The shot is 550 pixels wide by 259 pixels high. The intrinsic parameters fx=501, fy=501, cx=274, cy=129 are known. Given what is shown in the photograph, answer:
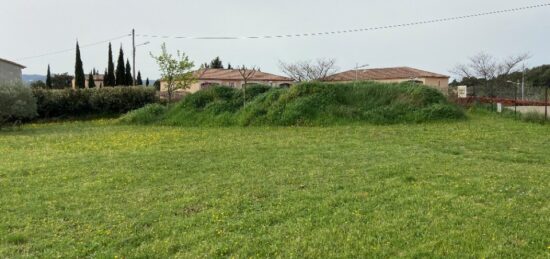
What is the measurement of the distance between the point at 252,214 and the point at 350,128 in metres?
11.4

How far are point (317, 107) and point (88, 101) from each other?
15766 millimetres

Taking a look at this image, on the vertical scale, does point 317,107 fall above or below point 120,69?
below

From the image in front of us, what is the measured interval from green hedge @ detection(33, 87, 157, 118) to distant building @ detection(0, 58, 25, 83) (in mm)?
13939

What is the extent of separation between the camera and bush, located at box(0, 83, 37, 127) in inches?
835

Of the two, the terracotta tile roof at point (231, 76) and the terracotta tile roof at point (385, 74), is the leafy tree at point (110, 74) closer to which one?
the terracotta tile roof at point (231, 76)

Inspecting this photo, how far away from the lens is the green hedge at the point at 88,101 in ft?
94.1

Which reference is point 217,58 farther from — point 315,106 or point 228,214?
point 228,214

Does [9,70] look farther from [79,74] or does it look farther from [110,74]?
[110,74]

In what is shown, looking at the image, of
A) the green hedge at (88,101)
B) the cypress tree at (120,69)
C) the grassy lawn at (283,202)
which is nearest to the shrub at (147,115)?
the green hedge at (88,101)

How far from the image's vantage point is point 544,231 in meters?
4.72

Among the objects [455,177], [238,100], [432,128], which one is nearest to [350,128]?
[432,128]

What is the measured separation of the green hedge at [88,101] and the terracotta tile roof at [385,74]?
95.4 feet

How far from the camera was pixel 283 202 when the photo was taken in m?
6.12

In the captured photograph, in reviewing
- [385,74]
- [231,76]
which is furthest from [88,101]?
[385,74]
